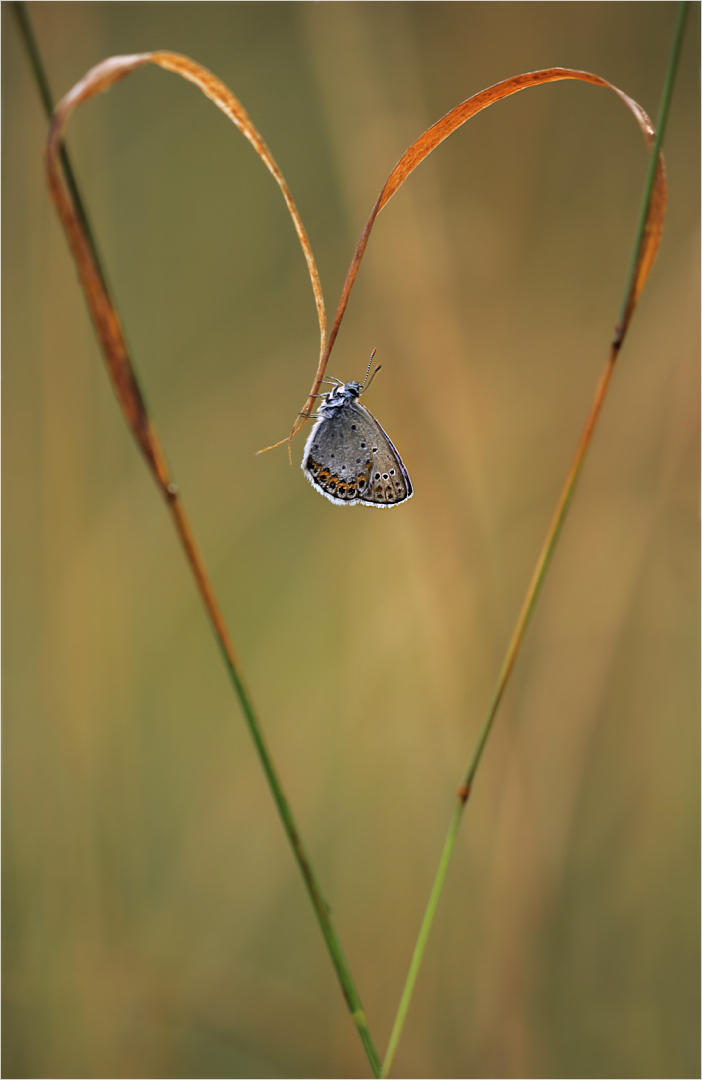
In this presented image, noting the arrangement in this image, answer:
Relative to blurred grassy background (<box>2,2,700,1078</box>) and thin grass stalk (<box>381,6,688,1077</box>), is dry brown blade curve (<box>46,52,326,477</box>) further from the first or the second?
blurred grassy background (<box>2,2,700,1078</box>)

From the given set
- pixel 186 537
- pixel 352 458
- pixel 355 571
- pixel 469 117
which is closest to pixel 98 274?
pixel 186 537

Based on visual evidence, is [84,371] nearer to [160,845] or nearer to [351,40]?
[351,40]

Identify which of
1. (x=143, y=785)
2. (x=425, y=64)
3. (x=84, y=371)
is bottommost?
(x=143, y=785)

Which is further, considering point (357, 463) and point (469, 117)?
point (357, 463)

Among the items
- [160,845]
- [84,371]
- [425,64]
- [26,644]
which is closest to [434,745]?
[160,845]

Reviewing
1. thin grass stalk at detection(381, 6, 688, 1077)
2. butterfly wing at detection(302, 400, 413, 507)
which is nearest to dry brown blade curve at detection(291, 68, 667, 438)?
thin grass stalk at detection(381, 6, 688, 1077)

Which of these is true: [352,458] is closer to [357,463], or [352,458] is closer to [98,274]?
[357,463]
